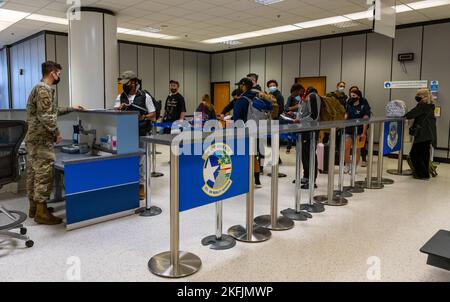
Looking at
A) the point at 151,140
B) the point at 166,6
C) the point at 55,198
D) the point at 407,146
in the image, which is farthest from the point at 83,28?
the point at 407,146

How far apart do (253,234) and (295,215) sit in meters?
0.82

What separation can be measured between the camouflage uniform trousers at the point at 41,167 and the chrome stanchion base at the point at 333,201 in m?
3.22

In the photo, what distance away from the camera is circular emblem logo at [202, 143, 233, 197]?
9.35 ft

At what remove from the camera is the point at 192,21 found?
315 inches

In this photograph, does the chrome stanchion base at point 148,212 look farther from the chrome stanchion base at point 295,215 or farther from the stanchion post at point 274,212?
the chrome stanchion base at point 295,215

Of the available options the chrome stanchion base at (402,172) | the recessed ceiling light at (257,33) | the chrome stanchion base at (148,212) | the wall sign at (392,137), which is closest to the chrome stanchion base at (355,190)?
the wall sign at (392,137)

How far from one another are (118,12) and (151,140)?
543 centimetres

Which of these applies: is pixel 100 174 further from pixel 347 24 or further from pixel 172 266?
pixel 347 24

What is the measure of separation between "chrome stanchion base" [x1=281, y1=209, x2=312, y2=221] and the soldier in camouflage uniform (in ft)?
8.14

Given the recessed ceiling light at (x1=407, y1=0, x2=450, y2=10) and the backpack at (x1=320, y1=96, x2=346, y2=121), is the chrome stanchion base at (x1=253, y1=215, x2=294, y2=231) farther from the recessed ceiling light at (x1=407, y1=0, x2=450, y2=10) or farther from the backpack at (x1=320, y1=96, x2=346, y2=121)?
the recessed ceiling light at (x1=407, y1=0, x2=450, y2=10)

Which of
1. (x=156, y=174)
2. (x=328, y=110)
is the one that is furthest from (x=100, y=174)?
(x=328, y=110)

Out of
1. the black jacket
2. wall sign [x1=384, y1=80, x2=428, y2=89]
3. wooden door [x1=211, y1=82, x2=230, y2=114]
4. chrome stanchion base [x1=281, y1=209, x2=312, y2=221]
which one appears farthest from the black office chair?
wooden door [x1=211, y1=82, x2=230, y2=114]

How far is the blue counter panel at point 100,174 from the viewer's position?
139 inches

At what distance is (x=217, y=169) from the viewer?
9.67 ft
